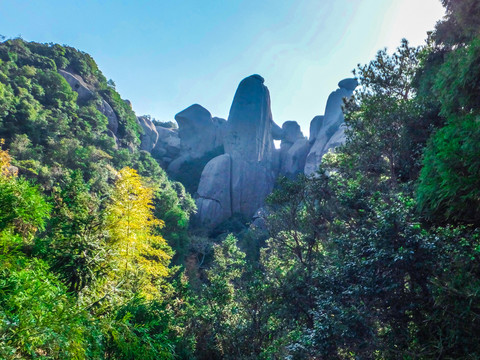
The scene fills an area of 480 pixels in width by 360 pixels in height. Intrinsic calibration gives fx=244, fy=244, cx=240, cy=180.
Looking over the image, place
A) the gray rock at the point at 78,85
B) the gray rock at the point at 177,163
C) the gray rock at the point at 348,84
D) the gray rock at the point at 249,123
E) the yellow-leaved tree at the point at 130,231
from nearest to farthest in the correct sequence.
→ the yellow-leaved tree at the point at 130,231 → the gray rock at the point at 78,85 → the gray rock at the point at 249,123 → the gray rock at the point at 348,84 → the gray rock at the point at 177,163

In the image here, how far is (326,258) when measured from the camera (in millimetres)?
7168

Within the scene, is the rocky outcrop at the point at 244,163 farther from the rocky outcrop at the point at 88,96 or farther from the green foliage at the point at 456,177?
the green foliage at the point at 456,177

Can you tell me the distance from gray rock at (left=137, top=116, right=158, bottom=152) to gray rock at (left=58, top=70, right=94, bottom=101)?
11135 mm

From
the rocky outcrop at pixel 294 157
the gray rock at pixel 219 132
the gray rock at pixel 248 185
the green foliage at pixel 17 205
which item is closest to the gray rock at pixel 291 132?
the rocky outcrop at pixel 294 157

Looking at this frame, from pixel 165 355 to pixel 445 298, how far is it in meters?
4.75

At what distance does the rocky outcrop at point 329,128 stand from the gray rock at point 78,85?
2527cm

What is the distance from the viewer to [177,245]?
1825 centimetres

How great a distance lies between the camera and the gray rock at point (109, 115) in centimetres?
2559

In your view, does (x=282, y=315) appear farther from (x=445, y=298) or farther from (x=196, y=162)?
(x=196, y=162)

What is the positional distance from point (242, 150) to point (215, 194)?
713cm

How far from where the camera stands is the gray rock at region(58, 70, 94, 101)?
24.3 metres

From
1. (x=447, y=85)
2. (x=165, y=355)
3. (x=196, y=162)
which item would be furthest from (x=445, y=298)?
(x=196, y=162)

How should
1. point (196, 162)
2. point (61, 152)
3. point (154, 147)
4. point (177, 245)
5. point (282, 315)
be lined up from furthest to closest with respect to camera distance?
point (154, 147)
point (196, 162)
point (177, 245)
point (61, 152)
point (282, 315)

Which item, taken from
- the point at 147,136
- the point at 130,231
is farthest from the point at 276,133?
the point at 130,231
